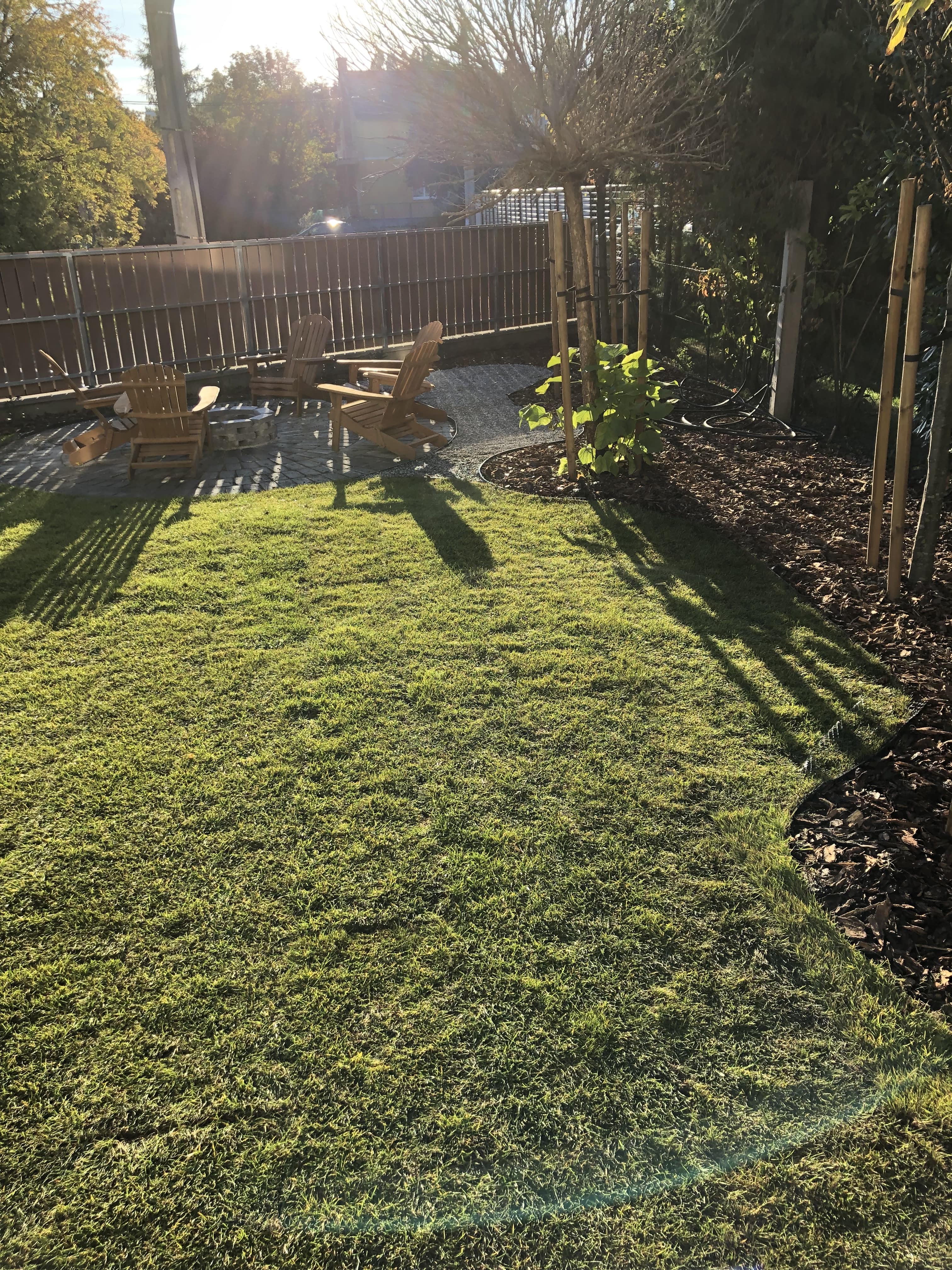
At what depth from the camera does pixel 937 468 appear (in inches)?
194

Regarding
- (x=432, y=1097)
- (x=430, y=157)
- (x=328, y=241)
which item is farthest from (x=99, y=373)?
(x=432, y=1097)

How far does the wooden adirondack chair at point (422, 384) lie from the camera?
9.54 metres

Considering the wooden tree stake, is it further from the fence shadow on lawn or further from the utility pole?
the utility pole

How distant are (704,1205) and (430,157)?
35.2ft

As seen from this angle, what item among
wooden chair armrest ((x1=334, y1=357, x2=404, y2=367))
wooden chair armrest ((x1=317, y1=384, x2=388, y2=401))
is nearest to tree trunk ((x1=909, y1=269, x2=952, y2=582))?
wooden chair armrest ((x1=317, y1=384, x2=388, y2=401))

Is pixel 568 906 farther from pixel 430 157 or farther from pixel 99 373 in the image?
pixel 99 373

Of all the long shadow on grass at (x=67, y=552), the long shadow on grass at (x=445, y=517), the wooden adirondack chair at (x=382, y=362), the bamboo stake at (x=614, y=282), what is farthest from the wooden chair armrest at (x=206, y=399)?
the bamboo stake at (x=614, y=282)

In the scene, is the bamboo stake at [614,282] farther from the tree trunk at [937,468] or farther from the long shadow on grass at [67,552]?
the long shadow on grass at [67,552]

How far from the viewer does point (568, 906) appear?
10.1 feet

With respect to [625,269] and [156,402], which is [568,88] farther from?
[156,402]

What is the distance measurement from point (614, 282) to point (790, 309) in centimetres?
382

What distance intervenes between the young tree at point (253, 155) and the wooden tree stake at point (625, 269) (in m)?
36.4

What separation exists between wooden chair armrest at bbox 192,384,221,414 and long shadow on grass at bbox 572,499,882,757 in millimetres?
4551

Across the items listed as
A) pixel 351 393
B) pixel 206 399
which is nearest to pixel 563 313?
pixel 351 393
